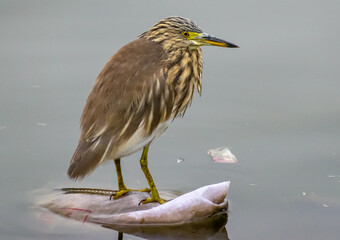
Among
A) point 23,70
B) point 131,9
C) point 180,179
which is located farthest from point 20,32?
point 180,179

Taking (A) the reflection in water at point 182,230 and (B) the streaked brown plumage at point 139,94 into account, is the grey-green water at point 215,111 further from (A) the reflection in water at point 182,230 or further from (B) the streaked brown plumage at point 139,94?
(B) the streaked brown plumage at point 139,94

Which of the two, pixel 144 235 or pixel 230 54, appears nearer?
pixel 144 235

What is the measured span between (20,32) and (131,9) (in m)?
1.09

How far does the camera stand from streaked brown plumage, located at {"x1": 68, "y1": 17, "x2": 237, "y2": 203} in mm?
4570

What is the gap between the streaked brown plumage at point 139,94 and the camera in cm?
457

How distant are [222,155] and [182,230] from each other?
1000 mm

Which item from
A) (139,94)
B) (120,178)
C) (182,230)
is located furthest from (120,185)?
(139,94)

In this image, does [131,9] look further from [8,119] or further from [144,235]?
[144,235]

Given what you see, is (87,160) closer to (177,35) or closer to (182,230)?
(182,230)

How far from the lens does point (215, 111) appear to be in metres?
6.10

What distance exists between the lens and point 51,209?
4.94 m

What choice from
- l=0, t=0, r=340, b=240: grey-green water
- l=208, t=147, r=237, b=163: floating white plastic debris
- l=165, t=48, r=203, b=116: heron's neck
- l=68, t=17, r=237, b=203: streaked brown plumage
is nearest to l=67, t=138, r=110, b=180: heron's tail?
l=68, t=17, r=237, b=203: streaked brown plumage

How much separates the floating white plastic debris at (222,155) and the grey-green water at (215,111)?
0.05 m

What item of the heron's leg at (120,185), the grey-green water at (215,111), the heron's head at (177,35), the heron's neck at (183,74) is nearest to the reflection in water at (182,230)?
the grey-green water at (215,111)
